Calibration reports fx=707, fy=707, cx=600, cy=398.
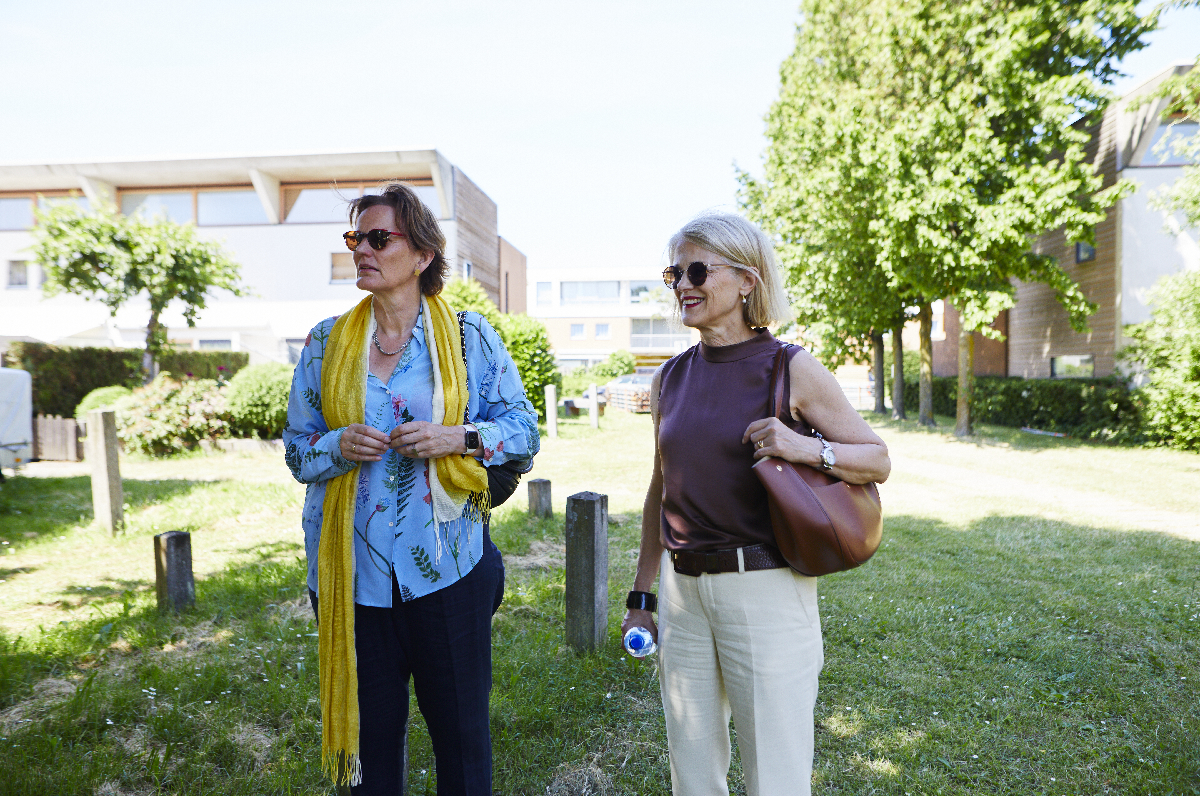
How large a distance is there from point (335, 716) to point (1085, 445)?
17.3 meters

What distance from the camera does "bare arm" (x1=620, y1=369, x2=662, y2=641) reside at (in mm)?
2455

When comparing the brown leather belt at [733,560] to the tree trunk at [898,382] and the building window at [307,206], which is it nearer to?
the tree trunk at [898,382]

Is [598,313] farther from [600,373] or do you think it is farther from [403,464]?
[403,464]

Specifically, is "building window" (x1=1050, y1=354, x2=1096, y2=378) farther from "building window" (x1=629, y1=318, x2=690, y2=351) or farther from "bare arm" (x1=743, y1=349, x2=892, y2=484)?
"building window" (x1=629, y1=318, x2=690, y2=351)

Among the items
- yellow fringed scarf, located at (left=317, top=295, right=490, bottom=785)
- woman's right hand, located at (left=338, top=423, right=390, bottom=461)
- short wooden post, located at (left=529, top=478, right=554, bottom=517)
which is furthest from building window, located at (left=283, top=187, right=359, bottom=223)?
woman's right hand, located at (left=338, top=423, right=390, bottom=461)

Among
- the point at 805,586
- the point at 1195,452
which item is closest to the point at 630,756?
the point at 805,586

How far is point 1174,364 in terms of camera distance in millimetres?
13438

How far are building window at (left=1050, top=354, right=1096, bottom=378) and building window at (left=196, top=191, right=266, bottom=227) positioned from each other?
90.2 ft

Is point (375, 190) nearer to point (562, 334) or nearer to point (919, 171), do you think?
point (919, 171)

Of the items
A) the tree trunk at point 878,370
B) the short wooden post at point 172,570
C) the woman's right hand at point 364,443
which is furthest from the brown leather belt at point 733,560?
the tree trunk at point 878,370

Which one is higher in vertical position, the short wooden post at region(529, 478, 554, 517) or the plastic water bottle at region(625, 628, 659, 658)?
the plastic water bottle at region(625, 628, 659, 658)

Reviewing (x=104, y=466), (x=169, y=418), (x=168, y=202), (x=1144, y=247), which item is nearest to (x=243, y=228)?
(x=168, y=202)

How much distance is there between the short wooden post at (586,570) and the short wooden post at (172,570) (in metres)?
2.83

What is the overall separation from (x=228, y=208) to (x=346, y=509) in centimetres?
2941
